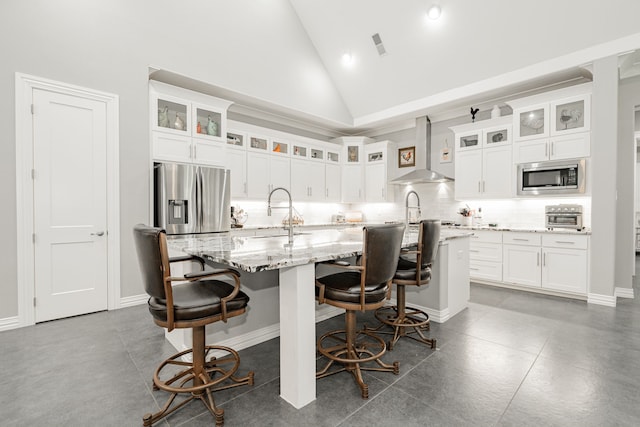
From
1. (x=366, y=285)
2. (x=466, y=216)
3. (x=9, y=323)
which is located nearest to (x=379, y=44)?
(x=466, y=216)

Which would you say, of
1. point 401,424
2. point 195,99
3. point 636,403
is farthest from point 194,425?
point 195,99

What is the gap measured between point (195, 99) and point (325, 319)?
337 centimetres

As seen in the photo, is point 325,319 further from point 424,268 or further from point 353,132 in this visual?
point 353,132

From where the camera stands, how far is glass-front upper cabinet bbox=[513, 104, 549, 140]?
167 inches

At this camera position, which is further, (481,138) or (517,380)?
(481,138)

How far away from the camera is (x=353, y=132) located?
710 centimetres

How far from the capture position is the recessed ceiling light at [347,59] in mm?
5324

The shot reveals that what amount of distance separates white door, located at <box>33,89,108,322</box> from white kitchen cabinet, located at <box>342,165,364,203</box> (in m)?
4.42

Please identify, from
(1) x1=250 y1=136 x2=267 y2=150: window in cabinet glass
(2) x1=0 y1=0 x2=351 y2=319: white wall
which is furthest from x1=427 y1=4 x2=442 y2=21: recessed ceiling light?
(1) x1=250 y1=136 x2=267 y2=150: window in cabinet glass

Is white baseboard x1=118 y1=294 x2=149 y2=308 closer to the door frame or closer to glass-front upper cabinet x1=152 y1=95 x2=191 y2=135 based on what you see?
the door frame

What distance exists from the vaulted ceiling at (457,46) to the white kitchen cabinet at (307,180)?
1.56m

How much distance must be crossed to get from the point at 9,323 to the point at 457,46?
Result: 6.29 m

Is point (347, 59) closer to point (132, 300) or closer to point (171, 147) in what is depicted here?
point (171, 147)

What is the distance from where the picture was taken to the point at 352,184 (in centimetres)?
667
